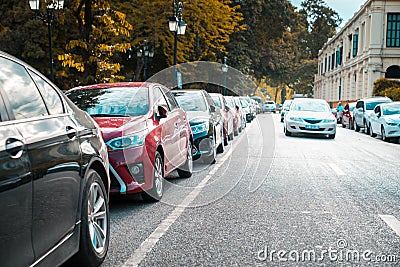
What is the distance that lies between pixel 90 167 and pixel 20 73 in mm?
1082

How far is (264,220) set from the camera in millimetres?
6512

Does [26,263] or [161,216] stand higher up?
[26,263]

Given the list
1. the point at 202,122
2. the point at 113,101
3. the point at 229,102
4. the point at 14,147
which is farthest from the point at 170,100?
the point at 229,102

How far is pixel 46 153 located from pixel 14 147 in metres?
0.46

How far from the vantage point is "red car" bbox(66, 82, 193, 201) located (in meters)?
6.86

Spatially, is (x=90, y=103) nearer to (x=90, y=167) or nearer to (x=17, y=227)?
(x=90, y=167)

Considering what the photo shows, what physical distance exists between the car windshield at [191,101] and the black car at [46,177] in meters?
7.75

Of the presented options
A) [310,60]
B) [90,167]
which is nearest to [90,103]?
[90,167]

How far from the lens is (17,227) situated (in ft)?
10.5

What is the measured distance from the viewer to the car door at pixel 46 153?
3539mm

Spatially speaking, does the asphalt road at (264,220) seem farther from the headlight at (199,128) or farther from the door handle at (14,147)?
the door handle at (14,147)

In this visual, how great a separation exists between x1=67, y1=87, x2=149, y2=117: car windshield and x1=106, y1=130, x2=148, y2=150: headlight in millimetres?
807

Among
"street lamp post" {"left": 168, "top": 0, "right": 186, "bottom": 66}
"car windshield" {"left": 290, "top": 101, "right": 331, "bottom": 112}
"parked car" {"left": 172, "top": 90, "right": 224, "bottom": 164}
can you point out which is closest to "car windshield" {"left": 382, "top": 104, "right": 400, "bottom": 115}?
"car windshield" {"left": 290, "top": 101, "right": 331, "bottom": 112}

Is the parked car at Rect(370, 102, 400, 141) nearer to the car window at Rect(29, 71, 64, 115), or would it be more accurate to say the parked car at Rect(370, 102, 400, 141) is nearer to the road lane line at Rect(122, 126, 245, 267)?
the road lane line at Rect(122, 126, 245, 267)
